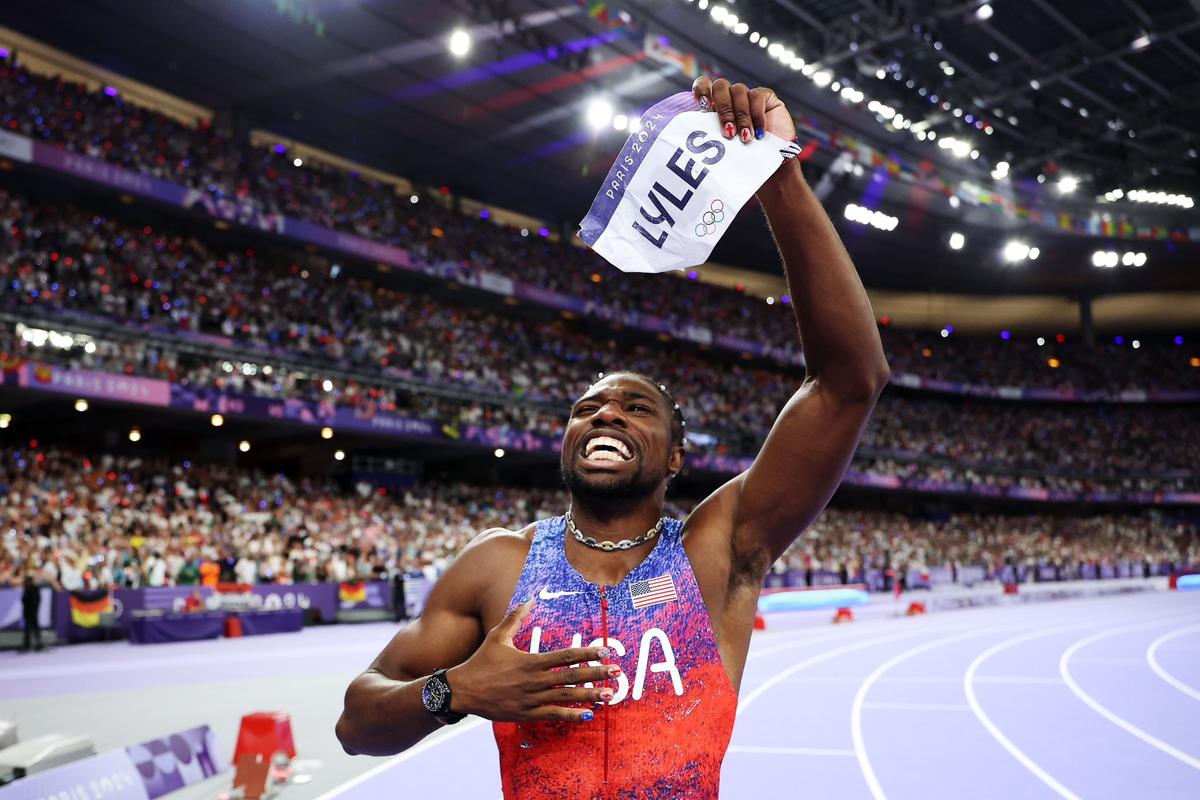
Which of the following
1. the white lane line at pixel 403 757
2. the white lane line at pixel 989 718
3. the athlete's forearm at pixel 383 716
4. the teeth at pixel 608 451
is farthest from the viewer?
the white lane line at pixel 989 718

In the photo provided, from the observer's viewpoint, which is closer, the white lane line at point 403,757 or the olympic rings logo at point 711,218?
the olympic rings logo at point 711,218

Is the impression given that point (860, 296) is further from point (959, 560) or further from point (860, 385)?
point (959, 560)

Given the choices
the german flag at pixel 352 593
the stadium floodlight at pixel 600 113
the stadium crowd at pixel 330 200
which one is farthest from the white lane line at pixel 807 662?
the stadium crowd at pixel 330 200

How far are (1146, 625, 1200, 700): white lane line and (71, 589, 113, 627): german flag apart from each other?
1751cm

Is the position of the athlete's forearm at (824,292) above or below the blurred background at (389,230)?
below

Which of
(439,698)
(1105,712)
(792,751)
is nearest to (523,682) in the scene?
(439,698)

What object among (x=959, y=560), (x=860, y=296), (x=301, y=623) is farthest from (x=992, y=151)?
(x=860, y=296)

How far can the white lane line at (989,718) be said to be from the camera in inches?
309

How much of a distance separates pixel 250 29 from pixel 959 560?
116 feet

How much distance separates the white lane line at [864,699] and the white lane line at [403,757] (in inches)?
149

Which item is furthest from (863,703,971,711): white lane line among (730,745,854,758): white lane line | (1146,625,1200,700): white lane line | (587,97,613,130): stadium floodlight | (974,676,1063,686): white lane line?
(587,97,613,130): stadium floodlight

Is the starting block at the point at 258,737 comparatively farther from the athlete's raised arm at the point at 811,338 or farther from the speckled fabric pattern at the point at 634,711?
the athlete's raised arm at the point at 811,338

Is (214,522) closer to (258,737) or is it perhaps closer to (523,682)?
(258,737)

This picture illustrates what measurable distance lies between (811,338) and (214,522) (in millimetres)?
22621
